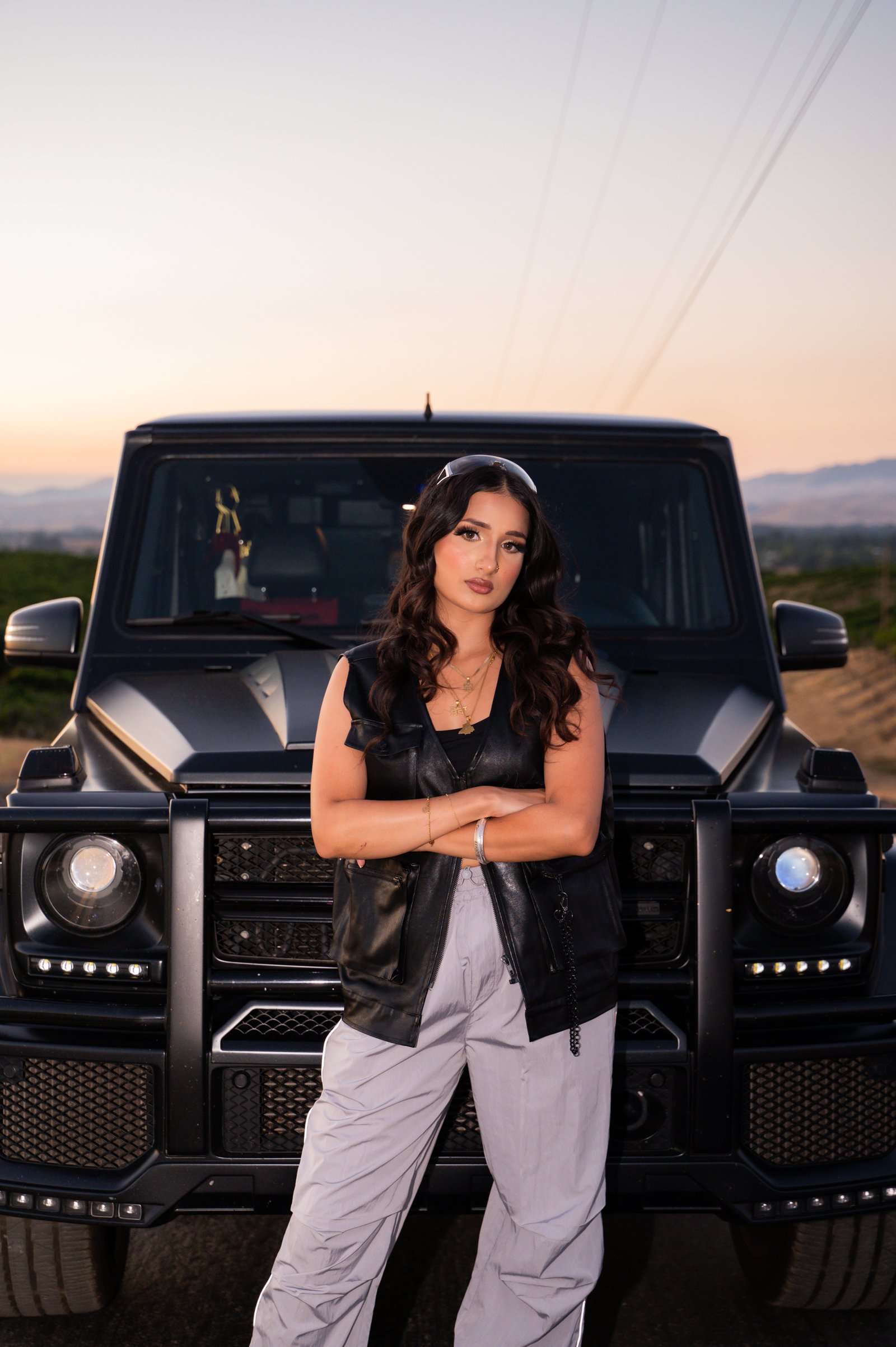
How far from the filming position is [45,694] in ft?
96.7

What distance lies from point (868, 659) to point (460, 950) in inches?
1275

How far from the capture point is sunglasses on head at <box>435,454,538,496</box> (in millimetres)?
2326

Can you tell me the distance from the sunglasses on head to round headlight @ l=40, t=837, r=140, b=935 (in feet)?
3.44

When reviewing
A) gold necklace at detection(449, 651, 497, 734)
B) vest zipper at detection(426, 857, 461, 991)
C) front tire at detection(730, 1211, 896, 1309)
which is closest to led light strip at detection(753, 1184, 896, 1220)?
front tire at detection(730, 1211, 896, 1309)

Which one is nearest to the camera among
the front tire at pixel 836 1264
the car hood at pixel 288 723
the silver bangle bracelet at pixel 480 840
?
the silver bangle bracelet at pixel 480 840

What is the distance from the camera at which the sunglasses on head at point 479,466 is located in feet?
7.63

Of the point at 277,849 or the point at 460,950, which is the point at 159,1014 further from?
the point at 460,950

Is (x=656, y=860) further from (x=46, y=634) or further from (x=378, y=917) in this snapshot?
(x=46, y=634)

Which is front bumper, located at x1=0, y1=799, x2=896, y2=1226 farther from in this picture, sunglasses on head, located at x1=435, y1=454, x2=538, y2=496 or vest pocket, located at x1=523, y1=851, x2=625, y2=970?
sunglasses on head, located at x1=435, y1=454, x2=538, y2=496

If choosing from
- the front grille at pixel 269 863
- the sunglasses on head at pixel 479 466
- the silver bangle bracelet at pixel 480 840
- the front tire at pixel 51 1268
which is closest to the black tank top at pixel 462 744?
the silver bangle bracelet at pixel 480 840

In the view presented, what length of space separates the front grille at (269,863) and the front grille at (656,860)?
632 millimetres

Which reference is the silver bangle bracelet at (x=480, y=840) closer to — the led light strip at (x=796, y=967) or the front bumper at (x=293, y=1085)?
the front bumper at (x=293, y=1085)

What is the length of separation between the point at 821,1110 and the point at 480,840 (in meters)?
1.10

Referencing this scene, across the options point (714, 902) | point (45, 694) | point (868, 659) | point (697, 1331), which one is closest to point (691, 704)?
point (714, 902)
